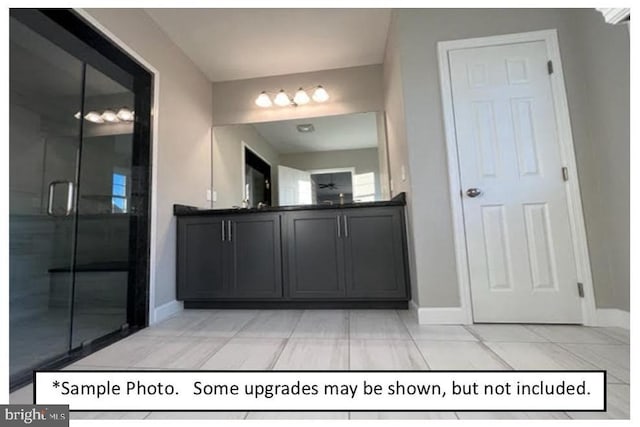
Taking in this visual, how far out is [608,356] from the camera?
4.21 ft

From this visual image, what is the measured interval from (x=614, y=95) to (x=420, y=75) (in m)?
1.08

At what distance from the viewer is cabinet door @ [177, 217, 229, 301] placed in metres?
2.36

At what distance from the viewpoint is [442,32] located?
1.97 meters

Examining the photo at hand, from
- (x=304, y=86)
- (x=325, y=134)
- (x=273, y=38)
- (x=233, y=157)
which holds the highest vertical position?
(x=273, y=38)

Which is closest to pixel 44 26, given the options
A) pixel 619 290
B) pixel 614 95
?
pixel 614 95

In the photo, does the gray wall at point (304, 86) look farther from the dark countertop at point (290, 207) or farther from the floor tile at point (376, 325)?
the floor tile at point (376, 325)

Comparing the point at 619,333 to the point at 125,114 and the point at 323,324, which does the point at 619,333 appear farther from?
the point at 125,114

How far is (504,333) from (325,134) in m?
2.35

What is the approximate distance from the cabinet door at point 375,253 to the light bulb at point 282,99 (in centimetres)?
153

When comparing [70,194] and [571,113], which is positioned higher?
[571,113]

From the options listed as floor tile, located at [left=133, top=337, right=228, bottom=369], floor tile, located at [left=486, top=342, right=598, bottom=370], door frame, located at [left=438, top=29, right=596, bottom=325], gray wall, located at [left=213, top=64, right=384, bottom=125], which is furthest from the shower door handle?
floor tile, located at [left=486, top=342, right=598, bottom=370]

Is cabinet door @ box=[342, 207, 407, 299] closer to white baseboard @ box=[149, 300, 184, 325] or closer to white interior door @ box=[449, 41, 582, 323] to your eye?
white interior door @ box=[449, 41, 582, 323]
